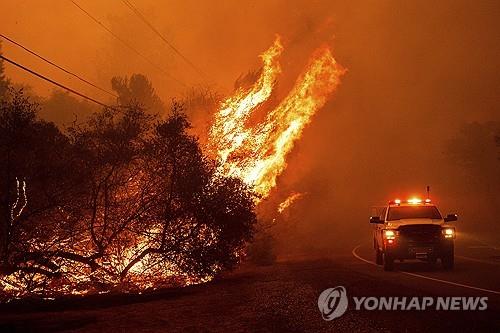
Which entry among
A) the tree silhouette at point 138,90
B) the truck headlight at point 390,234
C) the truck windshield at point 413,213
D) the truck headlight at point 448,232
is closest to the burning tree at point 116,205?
the truck headlight at point 390,234

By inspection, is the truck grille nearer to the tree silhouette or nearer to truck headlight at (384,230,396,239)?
truck headlight at (384,230,396,239)

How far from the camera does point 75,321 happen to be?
36.3 ft

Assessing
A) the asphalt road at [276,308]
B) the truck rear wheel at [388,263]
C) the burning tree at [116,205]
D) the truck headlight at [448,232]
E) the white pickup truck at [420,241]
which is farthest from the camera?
the truck rear wheel at [388,263]

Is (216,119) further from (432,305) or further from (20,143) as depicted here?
(432,305)

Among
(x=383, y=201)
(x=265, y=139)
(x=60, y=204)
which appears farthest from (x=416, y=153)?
(x=60, y=204)

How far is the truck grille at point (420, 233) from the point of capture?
59.1 feet

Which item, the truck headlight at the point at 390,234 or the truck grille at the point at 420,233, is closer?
the truck grille at the point at 420,233

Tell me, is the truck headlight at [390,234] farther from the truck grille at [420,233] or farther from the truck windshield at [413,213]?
the truck windshield at [413,213]

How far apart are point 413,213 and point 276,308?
9690mm

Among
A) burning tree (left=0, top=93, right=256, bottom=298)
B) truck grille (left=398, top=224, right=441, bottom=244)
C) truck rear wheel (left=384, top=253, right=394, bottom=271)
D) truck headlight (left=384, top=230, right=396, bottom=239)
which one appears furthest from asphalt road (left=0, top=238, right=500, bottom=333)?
burning tree (left=0, top=93, right=256, bottom=298)

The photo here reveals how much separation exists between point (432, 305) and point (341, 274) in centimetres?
613

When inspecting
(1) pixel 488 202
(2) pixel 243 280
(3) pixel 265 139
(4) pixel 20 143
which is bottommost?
(2) pixel 243 280

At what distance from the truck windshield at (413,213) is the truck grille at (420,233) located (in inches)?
41.5

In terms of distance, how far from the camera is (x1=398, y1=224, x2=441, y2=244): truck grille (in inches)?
709
